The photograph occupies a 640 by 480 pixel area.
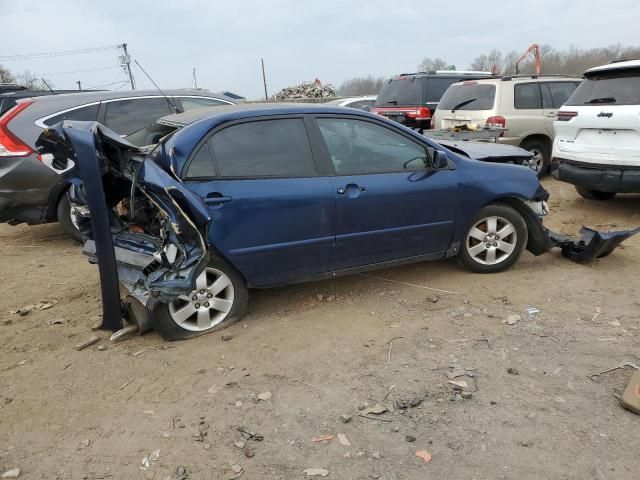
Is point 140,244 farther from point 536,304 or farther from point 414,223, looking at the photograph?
point 536,304

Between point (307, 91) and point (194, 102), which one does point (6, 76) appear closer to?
point (307, 91)

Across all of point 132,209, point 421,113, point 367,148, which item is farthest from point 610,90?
point 132,209

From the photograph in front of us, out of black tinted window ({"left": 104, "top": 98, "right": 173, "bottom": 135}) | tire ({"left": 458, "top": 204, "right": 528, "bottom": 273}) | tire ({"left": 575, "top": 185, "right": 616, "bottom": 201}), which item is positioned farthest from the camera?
tire ({"left": 575, "top": 185, "right": 616, "bottom": 201})

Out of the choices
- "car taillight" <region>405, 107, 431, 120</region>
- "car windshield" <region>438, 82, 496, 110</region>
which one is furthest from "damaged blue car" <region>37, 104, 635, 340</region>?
"car taillight" <region>405, 107, 431, 120</region>

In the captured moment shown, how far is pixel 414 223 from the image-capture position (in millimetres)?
4516

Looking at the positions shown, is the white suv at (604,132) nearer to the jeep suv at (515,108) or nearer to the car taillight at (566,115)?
the car taillight at (566,115)

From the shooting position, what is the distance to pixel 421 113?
35.7 ft

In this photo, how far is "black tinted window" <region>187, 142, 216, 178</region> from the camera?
12.4ft

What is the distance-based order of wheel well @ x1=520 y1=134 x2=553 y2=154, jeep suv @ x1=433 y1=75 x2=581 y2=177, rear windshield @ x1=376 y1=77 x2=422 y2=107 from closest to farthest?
1. jeep suv @ x1=433 y1=75 x2=581 y2=177
2. wheel well @ x1=520 y1=134 x2=553 y2=154
3. rear windshield @ x1=376 y1=77 x2=422 y2=107

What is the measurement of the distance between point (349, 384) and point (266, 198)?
146 cm

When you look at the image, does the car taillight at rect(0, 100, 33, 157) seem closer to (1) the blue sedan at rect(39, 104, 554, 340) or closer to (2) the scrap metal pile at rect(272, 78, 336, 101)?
(1) the blue sedan at rect(39, 104, 554, 340)

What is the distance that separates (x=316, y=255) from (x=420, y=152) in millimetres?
1319

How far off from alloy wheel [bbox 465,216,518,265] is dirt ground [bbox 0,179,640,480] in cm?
21

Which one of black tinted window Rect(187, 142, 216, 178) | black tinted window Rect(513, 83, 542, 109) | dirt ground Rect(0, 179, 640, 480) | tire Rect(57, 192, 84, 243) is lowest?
dirt ground Rect(0, 179, 640, 480)
